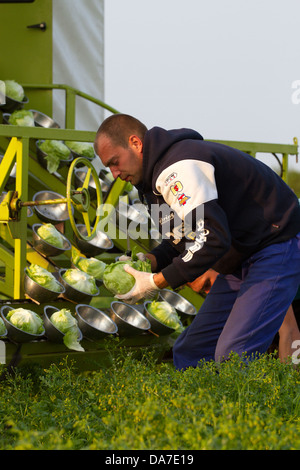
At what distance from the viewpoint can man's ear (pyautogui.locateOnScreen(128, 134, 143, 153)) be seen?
3.94 meters

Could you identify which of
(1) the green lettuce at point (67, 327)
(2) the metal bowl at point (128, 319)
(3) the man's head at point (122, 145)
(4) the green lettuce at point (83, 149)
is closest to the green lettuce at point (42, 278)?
(1) the green lettuce at point (67, 327)

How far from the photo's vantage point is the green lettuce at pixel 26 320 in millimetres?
5203

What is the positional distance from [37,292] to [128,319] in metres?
0.80

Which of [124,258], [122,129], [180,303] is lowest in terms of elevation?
[180,303]

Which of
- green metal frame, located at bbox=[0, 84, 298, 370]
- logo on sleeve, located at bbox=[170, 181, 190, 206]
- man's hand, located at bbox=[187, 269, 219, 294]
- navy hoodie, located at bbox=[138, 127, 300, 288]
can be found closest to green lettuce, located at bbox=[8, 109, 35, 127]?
green metal frame, located at bbox=[0, 84, 298, 370]

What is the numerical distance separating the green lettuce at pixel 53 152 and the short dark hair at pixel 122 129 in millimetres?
3266

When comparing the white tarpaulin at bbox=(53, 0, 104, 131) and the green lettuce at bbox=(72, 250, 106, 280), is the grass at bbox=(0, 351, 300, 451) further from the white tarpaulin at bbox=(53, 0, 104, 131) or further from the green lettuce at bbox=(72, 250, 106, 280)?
the white tarpaulin at bbox=(53, 0, 104, 131)

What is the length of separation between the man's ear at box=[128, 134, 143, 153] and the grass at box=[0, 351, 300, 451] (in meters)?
1.18

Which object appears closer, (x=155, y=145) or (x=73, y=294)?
(x=155, y=145)

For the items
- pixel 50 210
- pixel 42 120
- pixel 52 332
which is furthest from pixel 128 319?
pixel 42 120

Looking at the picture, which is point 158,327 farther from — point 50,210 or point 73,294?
point 50,210

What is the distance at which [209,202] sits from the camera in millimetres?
3658

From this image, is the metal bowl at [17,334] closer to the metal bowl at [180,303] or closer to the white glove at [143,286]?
the white glove at [143,286]
